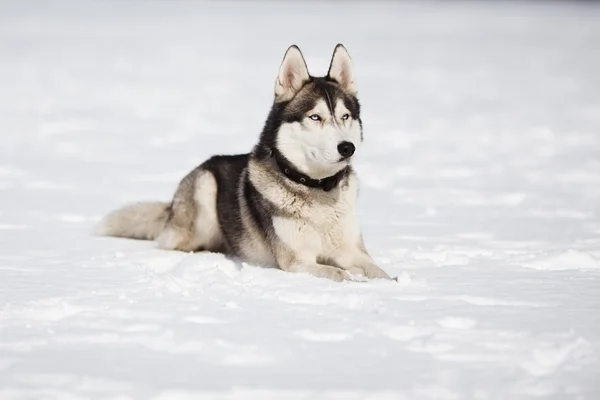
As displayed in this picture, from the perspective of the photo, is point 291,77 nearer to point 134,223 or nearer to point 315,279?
point 315,279

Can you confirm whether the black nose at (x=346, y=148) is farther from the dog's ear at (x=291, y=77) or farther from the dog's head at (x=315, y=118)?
the dog's ear at (x=291, y=77)

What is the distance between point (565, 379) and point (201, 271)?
237 cm

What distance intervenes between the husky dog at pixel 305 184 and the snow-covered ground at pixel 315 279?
0.26m

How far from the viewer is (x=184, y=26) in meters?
35.3

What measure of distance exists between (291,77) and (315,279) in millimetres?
1359

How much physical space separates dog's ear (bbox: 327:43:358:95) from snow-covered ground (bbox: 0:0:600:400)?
1.22 meters

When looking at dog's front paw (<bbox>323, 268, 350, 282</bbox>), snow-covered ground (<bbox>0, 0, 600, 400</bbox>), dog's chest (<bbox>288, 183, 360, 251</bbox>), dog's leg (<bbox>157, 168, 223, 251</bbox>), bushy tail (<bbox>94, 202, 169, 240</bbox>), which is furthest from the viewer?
bushy tail (<bbox>94, 202, 169, 240</bbox>)

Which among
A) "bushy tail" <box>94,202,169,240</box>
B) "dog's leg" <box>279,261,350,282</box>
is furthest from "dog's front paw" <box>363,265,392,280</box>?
"bushy tail" <box>94,202,169,240</box>

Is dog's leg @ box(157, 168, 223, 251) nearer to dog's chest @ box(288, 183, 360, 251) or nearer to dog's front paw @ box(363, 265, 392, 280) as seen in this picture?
dog's chest @ box(288, 183, 360, 251)

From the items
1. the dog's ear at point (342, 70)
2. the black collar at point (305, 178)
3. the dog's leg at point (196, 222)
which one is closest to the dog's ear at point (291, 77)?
the dog's ear at point (342, 70)

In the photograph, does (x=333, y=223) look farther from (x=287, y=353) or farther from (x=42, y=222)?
(x=42, y=222)

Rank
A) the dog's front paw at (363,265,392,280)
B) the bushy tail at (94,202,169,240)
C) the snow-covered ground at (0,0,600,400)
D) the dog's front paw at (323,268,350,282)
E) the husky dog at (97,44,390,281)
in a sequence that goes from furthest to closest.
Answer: the bushy tail at (94,202,169,240) → the husky dog at (97,44,390,281) → the dog's front paw at (363,265,392,280) → the dog's front paw at (323,268,350,282) → the snow-covered ground at (0,0,600,400)

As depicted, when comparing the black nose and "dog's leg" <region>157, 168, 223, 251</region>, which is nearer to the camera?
the black nose

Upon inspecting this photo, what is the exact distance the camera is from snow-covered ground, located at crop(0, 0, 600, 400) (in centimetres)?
349
